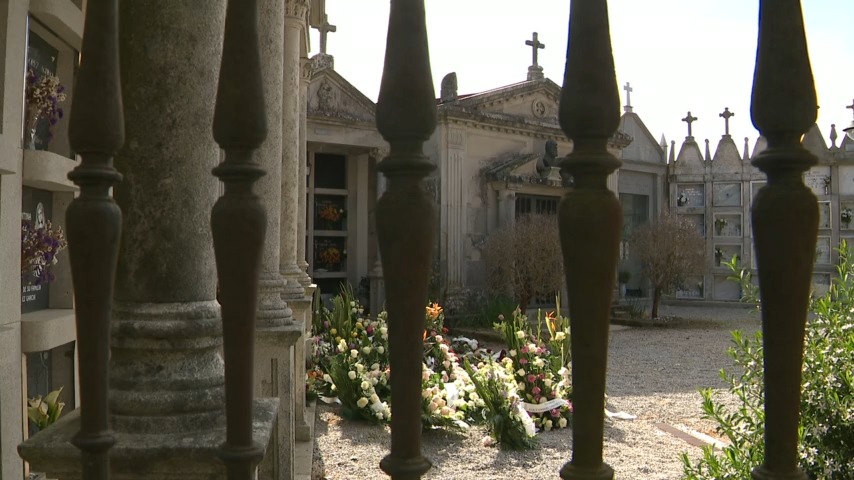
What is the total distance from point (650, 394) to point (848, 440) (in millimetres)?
5021

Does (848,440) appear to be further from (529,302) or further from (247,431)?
(529,302)

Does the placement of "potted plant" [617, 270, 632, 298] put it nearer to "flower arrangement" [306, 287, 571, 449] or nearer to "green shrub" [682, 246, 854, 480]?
"flower arrangement" [306, 287, 571, 449]

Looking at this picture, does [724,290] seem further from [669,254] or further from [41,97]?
[41,97]

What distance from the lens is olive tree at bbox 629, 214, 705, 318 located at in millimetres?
15117

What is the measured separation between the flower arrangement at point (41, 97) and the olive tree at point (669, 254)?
1361cm

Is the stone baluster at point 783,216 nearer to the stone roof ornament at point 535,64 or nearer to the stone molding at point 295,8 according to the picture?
the stone molding at point 295,8

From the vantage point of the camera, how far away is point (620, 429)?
235 inches

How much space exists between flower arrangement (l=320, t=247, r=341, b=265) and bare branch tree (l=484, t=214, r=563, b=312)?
288 centimetres

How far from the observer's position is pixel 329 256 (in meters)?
12.8

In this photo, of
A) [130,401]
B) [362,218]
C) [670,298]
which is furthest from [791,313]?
[670,298]

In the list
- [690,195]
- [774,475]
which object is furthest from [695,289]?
Result: [774,475]

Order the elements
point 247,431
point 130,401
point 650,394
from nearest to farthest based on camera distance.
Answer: point 247,431 < point 130,401 < point 650,394

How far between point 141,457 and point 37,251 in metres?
1.83

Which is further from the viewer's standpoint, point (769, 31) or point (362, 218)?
point (362, 218)
